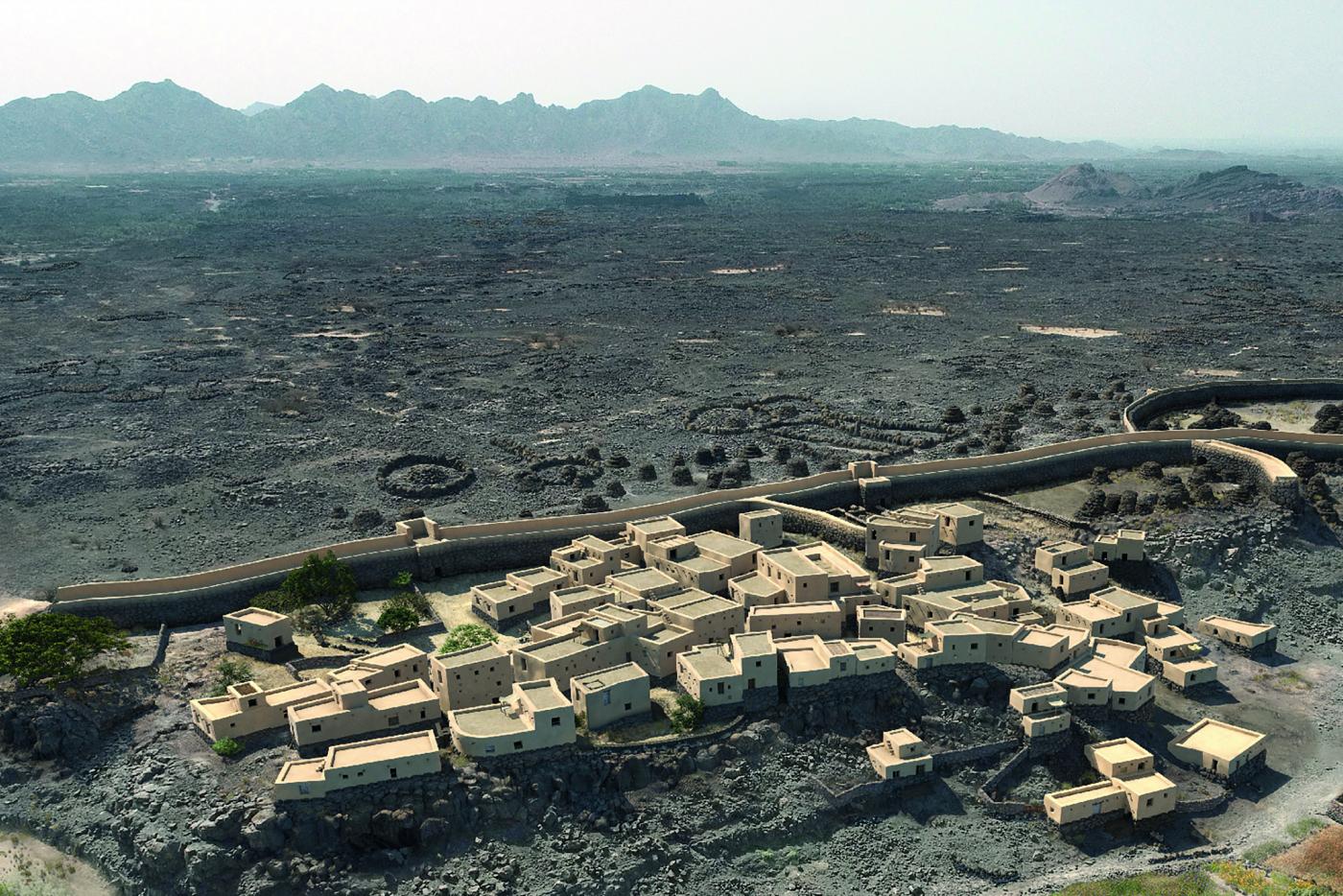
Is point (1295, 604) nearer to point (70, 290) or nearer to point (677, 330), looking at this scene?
point (677, 330)

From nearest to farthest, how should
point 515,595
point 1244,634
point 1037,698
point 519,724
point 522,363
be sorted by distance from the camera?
1. point 519,724
2. point 1037,698
3. point 1244,634
4. point 515,595
5. point 522,363

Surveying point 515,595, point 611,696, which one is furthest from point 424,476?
point 611,696

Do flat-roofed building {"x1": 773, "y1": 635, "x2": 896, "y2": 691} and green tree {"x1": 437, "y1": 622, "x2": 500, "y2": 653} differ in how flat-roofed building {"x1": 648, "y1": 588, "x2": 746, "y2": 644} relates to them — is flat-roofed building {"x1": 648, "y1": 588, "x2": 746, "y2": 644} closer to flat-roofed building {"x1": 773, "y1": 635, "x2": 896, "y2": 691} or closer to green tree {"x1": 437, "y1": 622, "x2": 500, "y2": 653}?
flat-roofed building {"x1": 773, "y1": 635, "x2": 896, "y2": 691}

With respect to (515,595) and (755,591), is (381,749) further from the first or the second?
(755,591)

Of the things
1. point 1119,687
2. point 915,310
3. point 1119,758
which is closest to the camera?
point 1119,758

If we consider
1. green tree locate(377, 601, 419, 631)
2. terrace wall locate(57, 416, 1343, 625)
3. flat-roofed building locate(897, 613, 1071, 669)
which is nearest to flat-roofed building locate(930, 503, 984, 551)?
terrace wall locate(57, 416, 1343, 625)

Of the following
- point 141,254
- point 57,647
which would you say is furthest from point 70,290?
point 57,647
